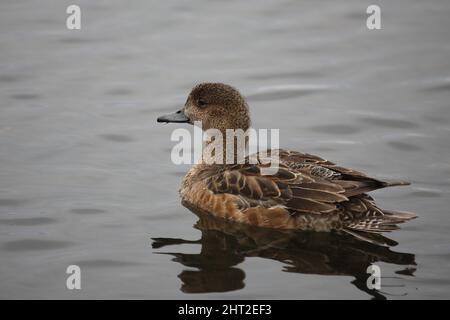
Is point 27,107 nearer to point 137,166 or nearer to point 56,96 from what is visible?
point 56,96

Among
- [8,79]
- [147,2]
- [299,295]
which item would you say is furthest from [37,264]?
[147,2]

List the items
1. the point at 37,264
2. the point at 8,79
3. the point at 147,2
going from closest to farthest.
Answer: the point at 37,264 < the point at 8,79 < the point at 147,2

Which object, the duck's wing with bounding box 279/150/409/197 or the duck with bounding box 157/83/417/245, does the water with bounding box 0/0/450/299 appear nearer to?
the duck with bounding box 157/83/417/245

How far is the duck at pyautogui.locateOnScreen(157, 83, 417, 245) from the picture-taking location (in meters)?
8.44

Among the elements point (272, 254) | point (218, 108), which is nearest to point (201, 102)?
point (218, 108)

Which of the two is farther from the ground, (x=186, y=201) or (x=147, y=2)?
(x=147, y=2)

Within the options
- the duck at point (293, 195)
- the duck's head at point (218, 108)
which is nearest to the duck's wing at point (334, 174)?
the duck at point (293, 195)

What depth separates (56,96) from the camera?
39.5 feet

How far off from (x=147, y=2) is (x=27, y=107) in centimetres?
401

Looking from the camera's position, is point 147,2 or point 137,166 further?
point 147,2

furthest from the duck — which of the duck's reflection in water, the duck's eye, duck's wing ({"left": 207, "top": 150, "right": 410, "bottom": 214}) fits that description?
the duck's eye

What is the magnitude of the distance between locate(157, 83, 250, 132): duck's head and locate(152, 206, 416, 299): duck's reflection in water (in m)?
1.19

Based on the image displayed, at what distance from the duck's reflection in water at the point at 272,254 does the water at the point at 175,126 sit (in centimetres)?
2

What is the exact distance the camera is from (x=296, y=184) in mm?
8656
